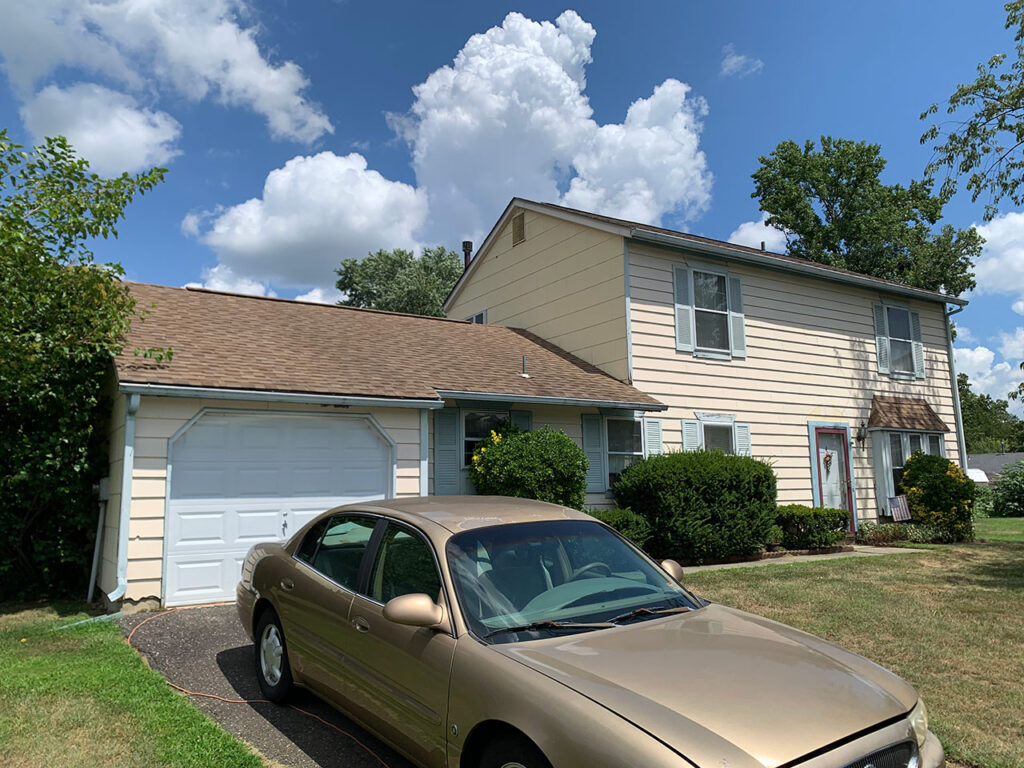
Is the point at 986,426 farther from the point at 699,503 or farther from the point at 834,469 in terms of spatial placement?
the point at 699,503

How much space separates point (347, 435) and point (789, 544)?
29.2ft

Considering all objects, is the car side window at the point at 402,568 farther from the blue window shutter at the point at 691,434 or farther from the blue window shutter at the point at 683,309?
the blue window shutter at the point at 683,309

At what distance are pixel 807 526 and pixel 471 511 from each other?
11.2m

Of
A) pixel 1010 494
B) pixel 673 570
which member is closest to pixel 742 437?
pixel 673 570

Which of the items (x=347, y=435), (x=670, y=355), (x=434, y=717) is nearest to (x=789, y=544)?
(x=670, y=355)

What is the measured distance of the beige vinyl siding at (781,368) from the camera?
1316cm

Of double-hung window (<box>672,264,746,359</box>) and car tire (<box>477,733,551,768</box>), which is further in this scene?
double-hung window (<box>672,264,746,359</box>)

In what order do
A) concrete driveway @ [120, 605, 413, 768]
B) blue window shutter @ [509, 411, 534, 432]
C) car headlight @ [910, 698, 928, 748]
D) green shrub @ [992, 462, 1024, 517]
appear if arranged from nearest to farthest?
car headlight @ [910, 698, 928, 748], concrete driveway @ [120, 605, 413, 768], blue window shutter @ [509, 411, 534, 432], green shrub @ [992, 462, 1024, 517]

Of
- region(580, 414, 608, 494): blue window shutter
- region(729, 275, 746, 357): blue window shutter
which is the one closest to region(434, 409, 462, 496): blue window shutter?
region(580, 414, 608, 494): blue window shutter

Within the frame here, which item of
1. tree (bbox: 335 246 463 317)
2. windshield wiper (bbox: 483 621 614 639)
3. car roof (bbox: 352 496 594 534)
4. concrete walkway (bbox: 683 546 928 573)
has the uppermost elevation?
tree (bbox: 335 246 463 317)

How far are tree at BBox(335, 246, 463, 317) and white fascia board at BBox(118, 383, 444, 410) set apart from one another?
2480 cm

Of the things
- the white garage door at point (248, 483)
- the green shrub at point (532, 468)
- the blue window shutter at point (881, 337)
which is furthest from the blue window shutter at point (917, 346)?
the white garage door at point (248, 483)

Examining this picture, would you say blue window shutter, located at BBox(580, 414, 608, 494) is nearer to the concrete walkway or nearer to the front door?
the concrete walkway

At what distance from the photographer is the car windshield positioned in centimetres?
324
